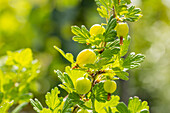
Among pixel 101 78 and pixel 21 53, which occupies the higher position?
pixel 21 53

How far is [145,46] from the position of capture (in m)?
4.50

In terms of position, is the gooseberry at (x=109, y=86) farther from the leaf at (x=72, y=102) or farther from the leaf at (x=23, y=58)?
the leaf at (x=23, y=58)

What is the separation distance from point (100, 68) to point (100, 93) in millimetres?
42

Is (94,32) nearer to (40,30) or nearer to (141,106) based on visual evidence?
(141,106)

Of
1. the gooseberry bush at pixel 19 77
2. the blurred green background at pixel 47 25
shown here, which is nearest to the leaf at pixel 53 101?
the gooseberry bush at pixel 19 77

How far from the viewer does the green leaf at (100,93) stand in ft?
1.21

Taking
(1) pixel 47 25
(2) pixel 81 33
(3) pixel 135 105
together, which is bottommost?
(3) pixel 135 105

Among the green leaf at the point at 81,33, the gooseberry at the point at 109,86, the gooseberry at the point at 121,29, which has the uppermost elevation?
the green leaf at the point at 81,33

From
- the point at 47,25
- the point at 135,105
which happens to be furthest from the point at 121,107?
the point at 47,25

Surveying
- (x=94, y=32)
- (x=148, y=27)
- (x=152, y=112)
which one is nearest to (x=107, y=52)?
(x=94, y=32)

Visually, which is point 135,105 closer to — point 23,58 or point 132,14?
point 132,14

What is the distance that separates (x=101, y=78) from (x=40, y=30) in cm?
273

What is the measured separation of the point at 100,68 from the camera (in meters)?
0.38

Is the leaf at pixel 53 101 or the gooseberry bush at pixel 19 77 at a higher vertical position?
the gooseberry bush at pixel 19 77
